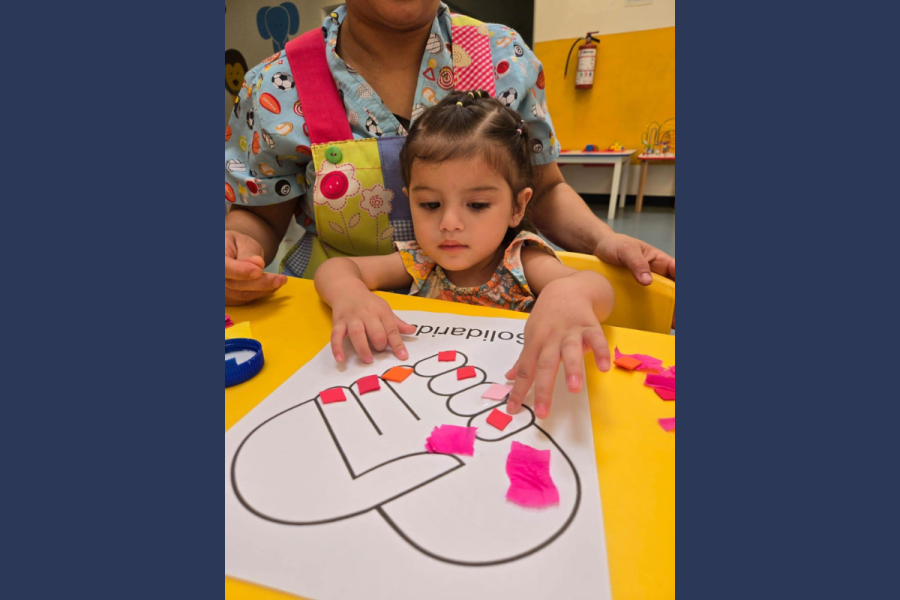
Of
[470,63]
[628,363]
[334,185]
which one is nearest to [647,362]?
[628,363]

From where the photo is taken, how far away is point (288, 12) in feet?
11.6

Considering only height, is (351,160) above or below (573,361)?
above

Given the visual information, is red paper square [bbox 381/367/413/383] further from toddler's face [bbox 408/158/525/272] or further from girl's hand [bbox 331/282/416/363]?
toddler's face [bbox 408/158/525/272]

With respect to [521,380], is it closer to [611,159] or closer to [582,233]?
[582,233]

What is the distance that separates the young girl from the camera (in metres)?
0.60

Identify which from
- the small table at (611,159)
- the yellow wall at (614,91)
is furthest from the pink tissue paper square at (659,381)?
the yellow wall at (614,91)

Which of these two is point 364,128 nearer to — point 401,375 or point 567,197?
point 567,197

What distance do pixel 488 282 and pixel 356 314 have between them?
0.35m

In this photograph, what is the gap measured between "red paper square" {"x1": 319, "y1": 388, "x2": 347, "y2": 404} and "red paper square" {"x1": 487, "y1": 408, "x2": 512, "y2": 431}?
134 mm

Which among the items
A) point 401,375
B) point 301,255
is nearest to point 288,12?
point 301,255

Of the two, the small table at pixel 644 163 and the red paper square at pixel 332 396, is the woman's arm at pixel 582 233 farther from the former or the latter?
the small table at pixel 644 163

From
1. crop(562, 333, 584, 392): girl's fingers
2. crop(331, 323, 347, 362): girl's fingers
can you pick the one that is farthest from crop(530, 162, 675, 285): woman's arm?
crop(331, 323, 347, 362): girl's fingers

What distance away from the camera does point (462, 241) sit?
2.52 ft

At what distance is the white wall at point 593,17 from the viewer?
11.6ft
